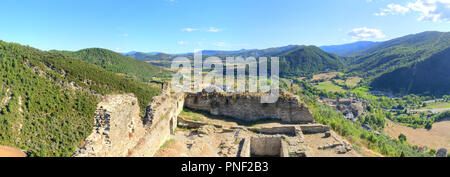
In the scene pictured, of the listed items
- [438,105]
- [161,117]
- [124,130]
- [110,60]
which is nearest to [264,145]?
[161,117]

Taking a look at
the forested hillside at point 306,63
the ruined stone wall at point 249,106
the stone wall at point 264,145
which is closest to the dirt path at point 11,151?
the ruined stone wall at point 249,106

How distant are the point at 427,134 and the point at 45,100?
85.4 m

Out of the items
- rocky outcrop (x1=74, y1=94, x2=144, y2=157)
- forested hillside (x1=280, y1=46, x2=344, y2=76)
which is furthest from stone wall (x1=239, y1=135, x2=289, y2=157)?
forested hillside (x1=280, y1=46, x2=344, y2=76)

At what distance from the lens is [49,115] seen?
34594mm

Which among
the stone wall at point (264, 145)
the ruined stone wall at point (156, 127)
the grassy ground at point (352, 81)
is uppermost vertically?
the ruined stone wall at point (156, 127)

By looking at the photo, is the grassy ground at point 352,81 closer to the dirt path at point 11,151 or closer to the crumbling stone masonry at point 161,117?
the crumbling stone masonry at point 161,117

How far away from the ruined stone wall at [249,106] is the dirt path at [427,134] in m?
50.1

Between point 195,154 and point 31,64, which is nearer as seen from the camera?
point 195,154

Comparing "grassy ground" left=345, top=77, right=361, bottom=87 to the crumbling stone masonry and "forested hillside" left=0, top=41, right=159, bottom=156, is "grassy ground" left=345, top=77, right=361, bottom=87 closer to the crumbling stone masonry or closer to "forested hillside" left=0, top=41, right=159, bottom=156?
"forested hillside" left=0, top=41, right=159, bottom=156

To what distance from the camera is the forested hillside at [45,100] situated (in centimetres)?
3088

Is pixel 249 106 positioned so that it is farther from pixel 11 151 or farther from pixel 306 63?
pixel 306 63

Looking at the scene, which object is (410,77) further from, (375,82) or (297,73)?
(297,73)

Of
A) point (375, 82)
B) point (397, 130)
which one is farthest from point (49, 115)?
point (375, 82)
